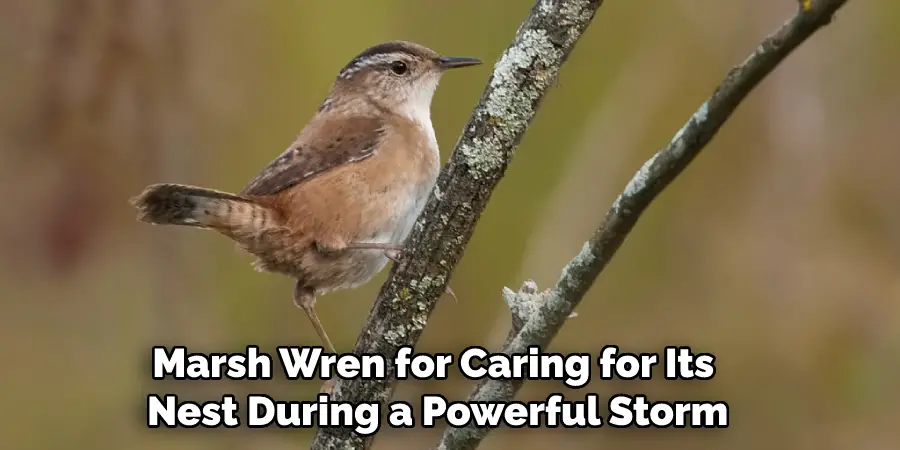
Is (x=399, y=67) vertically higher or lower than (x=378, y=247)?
higher

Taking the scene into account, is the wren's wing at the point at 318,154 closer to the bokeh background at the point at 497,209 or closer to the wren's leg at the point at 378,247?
the wren's leg at the point at 378,247

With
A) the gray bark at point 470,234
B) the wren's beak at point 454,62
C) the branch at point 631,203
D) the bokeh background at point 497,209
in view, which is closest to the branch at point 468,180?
the gray bark at point 470,234

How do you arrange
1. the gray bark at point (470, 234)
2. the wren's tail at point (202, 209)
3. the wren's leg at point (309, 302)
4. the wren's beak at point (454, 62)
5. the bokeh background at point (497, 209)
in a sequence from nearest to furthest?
the gray bark at point (470, 234) → the wren's tail at point (202, 209) → the wren's leg at point (309, 302) → the bokeh background at point (497, 209) → the wren's beak at point (454, 62)

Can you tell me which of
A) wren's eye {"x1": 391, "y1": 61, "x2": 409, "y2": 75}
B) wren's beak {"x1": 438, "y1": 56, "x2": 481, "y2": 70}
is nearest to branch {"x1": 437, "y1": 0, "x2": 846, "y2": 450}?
wren's beak {"x1": 438, "y1": 56, "x2": 481, "y2": 70}

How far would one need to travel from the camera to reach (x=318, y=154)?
4.14 metres

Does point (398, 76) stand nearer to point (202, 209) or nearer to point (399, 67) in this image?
point (399, 67)

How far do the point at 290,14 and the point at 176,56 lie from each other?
1.40 metres

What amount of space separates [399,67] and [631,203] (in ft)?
8.99

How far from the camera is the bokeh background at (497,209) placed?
435 centimetres

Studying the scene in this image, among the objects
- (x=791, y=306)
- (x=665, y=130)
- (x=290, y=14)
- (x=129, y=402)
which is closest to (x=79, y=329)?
(x=129, y=402)

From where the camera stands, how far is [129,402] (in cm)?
507

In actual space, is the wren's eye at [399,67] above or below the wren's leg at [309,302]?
above

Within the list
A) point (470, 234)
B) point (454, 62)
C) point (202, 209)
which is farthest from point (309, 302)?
point (470, 234)

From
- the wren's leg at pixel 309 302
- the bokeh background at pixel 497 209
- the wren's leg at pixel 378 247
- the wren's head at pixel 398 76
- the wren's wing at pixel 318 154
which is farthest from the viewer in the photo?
the wren's head at pixel 398 76
